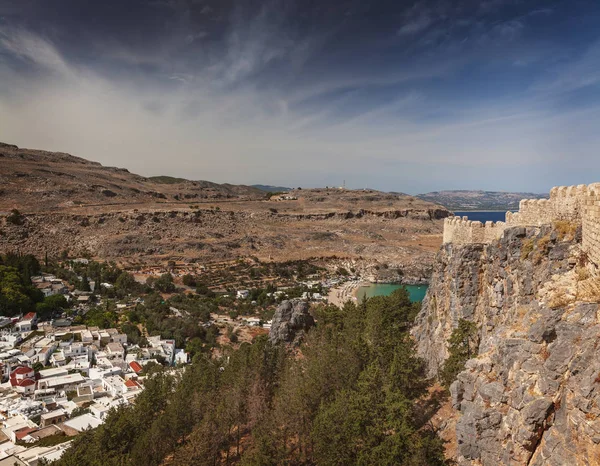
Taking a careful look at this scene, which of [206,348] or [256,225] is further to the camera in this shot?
[256,225]

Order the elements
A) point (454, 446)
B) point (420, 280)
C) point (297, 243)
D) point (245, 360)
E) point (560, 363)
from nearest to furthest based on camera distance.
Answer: point (560, 363)
point (454, 446)
point (245, 360)
point (420, 280)
point (297, 243)

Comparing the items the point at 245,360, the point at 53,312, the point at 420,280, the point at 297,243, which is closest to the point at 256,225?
the point at 297,243

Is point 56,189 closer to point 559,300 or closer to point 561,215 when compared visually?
point 561,215

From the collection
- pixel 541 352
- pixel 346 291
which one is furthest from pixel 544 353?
pixel 346 291

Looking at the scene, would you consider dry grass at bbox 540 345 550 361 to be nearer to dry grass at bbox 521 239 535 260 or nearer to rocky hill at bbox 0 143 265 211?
dry grass at bbox 521 239 535 260

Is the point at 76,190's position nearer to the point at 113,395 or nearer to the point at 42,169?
the point at 42,169

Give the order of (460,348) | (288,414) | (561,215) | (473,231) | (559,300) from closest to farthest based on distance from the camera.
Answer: (559,300) < (561,215) < (288,414) < (460,348) < (473,231)
